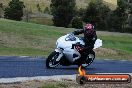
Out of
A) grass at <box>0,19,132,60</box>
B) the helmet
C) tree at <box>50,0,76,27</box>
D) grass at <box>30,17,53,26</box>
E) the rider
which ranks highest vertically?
the helmet

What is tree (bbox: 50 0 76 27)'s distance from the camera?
84.3 meters

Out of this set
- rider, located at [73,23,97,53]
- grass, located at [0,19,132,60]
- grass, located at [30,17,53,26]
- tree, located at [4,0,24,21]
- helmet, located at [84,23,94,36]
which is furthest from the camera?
grass, located at [30,17,53,26]

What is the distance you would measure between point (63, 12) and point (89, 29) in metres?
69.5

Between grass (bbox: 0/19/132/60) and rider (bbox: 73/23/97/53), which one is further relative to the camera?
grass (bbox: 0/19/132/60)

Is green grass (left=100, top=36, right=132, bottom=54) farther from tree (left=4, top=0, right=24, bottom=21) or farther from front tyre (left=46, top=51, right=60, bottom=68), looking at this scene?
tree (left=4, top=0, right=24, bottom=21)

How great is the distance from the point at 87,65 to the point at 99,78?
25.6 ft

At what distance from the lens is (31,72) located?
1505cm

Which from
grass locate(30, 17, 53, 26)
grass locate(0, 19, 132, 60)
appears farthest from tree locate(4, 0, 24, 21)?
grass locate(0, 19, 132, 60)

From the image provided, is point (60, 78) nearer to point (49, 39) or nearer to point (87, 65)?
point (87, 65)

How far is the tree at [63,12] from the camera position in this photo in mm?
84312

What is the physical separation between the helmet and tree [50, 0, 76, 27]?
6707 cm

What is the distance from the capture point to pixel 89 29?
1608 cm

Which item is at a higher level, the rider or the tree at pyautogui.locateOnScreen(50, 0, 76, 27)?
the rider

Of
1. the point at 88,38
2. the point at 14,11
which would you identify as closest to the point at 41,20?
the point at 14,11
